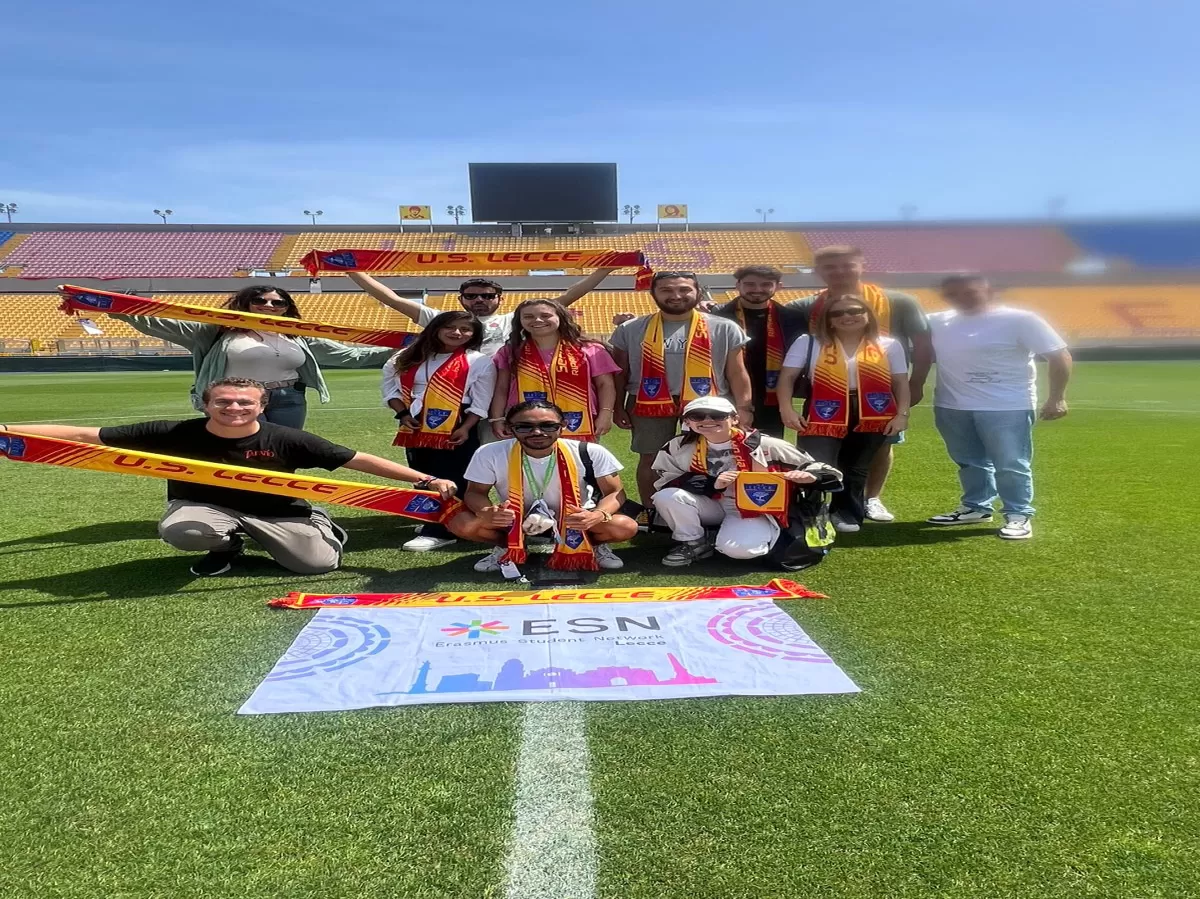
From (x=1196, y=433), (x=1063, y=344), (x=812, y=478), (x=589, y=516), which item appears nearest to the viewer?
(x=589, y=516)

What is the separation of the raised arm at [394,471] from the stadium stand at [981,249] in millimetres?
2789

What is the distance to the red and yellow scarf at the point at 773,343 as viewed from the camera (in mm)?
5090

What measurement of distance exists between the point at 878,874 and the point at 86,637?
3098mm

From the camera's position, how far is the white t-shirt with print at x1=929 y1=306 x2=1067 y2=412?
478cm

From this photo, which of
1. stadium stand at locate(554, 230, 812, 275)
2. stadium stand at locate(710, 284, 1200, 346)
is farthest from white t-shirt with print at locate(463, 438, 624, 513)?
stadium stand at locate(554, 230, 812, 275)

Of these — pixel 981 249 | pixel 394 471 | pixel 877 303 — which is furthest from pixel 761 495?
pixel 981 249

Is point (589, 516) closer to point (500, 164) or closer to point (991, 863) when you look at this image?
point (991, 863)

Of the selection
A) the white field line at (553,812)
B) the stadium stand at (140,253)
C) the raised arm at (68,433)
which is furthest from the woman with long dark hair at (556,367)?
the stadium stand at (140,253)

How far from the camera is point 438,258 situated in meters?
4.90

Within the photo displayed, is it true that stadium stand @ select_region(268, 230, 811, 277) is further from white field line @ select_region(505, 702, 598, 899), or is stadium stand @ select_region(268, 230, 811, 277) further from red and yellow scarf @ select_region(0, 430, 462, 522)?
white field line @ select_region(505, 702, 598, 899)

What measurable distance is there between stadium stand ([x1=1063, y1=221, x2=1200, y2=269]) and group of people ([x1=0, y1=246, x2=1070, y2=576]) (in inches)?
20.7

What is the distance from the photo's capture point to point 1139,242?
14.8ft

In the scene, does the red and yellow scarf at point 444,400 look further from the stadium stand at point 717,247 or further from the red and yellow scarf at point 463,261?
the stadium stand at point 717,247

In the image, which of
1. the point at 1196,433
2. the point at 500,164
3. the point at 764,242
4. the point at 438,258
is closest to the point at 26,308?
the point at 500,164
